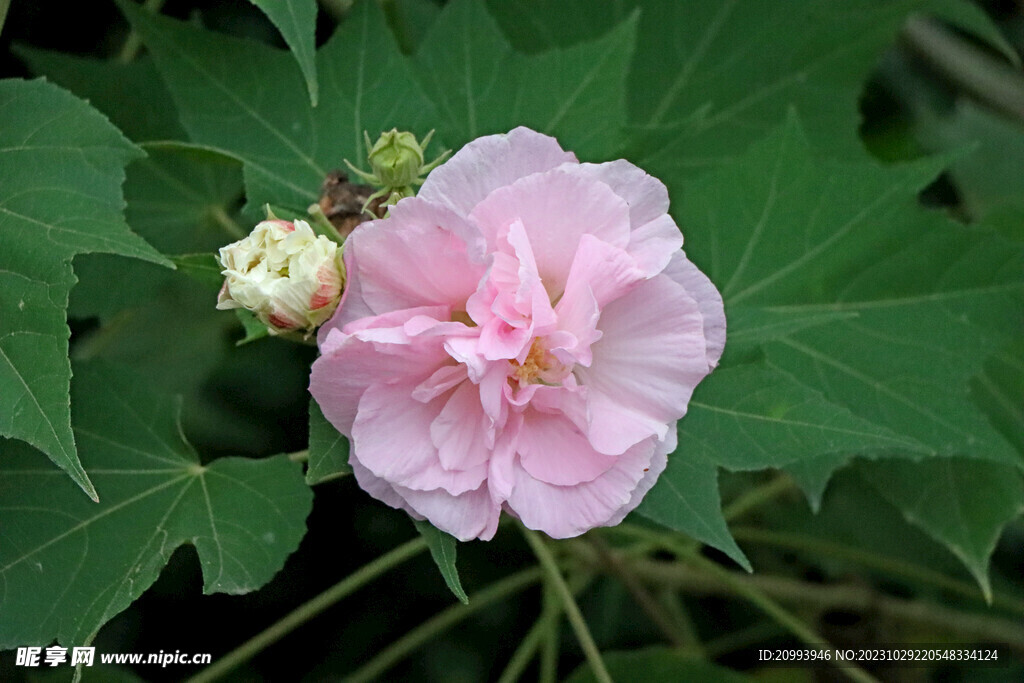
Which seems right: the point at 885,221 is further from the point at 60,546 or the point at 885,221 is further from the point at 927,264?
the point at 60,546

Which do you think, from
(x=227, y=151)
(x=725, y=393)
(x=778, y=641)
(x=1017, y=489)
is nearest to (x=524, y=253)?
(x=725, y=393)

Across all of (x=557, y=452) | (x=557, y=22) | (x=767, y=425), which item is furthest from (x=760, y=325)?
(x=557, y=22)

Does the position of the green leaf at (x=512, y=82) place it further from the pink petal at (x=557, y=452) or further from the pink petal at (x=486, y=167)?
the pink petal at (x=557, y=452)

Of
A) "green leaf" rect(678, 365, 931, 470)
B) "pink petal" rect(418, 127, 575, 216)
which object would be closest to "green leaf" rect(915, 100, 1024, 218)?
"green leaf" rect(678, 365, 931, 470)

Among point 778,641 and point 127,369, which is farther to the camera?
point 778,641

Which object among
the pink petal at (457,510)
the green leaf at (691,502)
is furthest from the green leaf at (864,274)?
the pink petal at (457,510)
